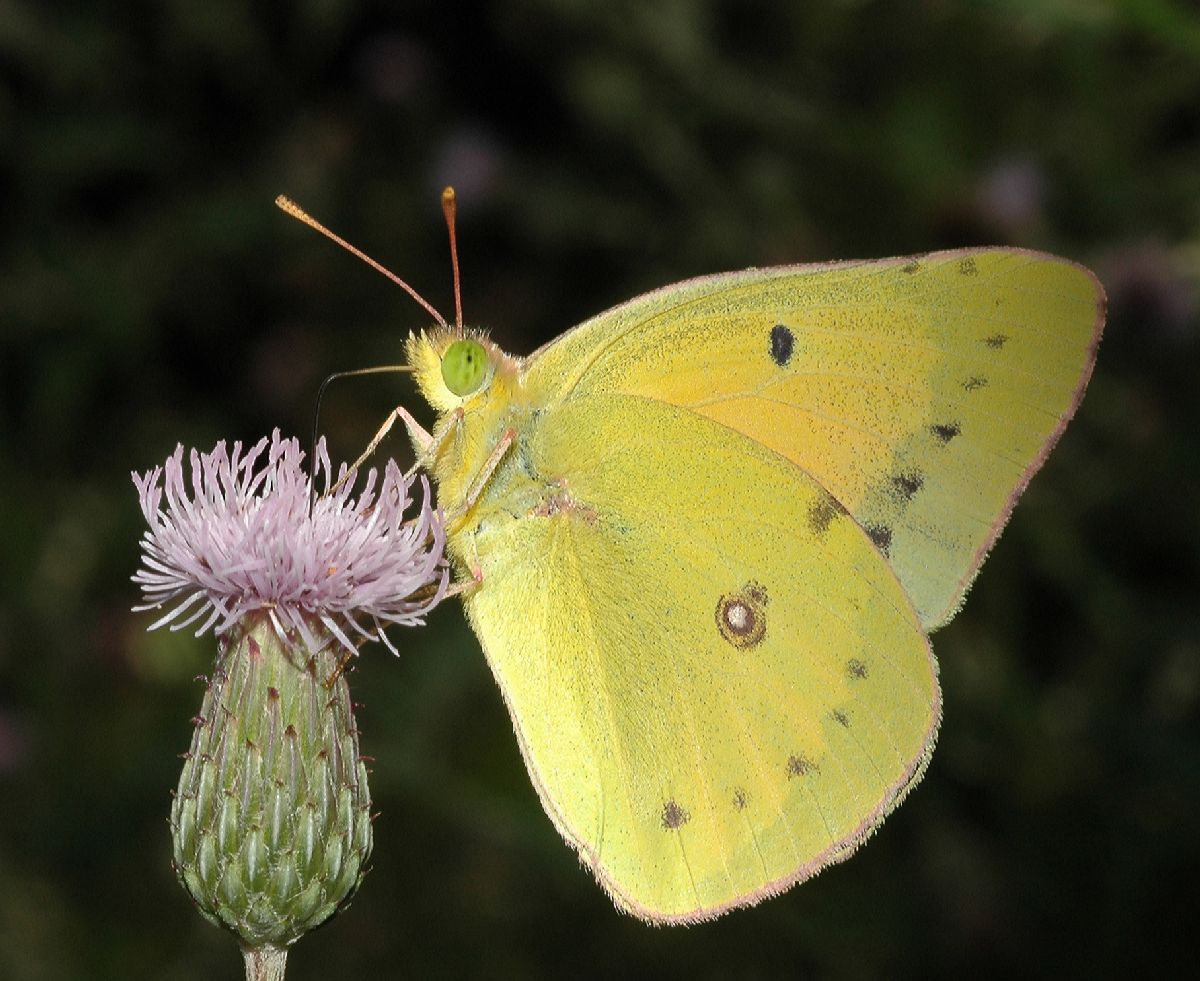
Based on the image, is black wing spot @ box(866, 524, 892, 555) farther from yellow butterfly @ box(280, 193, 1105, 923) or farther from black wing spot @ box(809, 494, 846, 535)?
black wing spot @ box(809, 494, 846, 535)

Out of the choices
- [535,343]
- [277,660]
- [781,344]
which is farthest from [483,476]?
[535,343]

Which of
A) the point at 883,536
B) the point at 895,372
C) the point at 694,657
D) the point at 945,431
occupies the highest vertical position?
the point at 895,372

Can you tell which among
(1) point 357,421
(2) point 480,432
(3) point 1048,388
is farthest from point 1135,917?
(1) point 357,421

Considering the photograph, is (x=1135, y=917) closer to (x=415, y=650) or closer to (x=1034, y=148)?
(x=415, y=650)

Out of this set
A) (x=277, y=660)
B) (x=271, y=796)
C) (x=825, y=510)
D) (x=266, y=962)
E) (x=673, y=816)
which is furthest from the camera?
(x=825, y=510)

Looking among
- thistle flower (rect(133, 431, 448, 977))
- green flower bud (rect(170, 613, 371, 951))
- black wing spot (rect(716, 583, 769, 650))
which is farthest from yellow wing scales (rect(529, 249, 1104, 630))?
green flower bud (rect(170, 613, 371, 951))

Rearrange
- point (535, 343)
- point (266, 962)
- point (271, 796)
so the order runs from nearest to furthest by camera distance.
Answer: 1. point (266, 962)
2. point (271, 796)
3. point (535, 343)

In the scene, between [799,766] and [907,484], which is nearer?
[799,766]

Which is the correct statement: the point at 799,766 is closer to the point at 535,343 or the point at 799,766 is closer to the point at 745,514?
the point at 745,514
